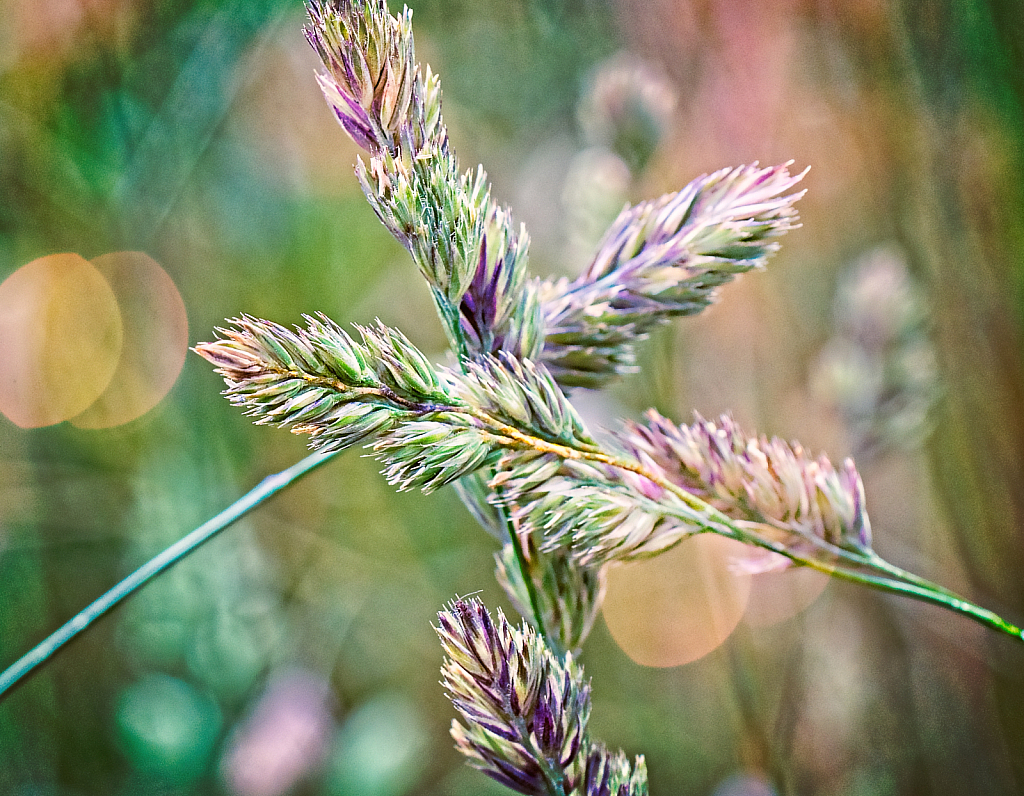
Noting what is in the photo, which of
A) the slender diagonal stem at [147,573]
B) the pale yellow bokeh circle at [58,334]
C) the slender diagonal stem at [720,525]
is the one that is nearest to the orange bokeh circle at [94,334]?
the pale yellow bokeh circle at [58,334]

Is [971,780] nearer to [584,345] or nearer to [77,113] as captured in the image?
[584,345]

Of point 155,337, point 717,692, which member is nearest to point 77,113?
point 155,337

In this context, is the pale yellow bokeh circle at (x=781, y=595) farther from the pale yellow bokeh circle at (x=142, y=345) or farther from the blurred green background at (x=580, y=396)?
the pale yellow bokeh circle at (x=142, y=345)

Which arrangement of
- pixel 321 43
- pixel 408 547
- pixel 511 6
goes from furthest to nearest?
pixel 511 6 < pixel 408 547 < pixel 321 43

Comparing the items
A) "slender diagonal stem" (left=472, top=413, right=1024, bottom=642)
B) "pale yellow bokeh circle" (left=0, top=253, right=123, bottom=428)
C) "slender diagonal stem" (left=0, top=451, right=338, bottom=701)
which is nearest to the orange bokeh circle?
"pale yellow bokeh circle" (left=0, top=253, right=123, bottom=428)

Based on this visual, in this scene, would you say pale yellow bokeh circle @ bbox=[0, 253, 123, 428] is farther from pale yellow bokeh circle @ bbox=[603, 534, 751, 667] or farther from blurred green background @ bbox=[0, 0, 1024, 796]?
pale yellow bokeh circle @ bbox=[603, 534, 751, 667]

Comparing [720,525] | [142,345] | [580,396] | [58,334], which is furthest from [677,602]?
[58,334]
